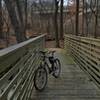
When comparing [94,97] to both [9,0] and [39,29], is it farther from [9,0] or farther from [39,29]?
[39,29]

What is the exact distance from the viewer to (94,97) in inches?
231

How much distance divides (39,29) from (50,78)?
34579 mm

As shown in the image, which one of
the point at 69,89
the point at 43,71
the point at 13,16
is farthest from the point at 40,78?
the point at 13,16

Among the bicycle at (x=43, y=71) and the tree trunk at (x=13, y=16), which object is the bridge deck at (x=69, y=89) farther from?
the tree trunk at (x=13, y=16)

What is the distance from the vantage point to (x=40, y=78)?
6.37 metres

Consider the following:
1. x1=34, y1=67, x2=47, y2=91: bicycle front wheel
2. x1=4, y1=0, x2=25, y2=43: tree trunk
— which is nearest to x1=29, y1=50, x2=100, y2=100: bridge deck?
x1=34, y1=67, x2=47, y2=91: bicycle front wheel

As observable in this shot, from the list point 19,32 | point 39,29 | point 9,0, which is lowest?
point 39,29

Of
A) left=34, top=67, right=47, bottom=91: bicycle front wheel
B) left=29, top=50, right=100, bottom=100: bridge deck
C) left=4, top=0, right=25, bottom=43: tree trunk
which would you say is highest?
left=4, top=0, right=25, bottom=43: tree trunk

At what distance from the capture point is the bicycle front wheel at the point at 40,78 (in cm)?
618

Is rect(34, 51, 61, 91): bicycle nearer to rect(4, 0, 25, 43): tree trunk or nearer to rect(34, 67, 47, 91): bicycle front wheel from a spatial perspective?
rect(34, 67, 47, 91): bicycle front wheel

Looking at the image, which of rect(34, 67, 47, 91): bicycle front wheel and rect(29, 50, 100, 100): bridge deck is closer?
rect(29, 50, 100, 100): bridge deck

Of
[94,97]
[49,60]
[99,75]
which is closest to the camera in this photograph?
[94,97]

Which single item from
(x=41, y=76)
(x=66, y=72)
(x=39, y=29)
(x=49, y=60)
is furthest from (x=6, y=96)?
(x=39, y=29)

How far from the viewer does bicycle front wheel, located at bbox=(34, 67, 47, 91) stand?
6.18m
